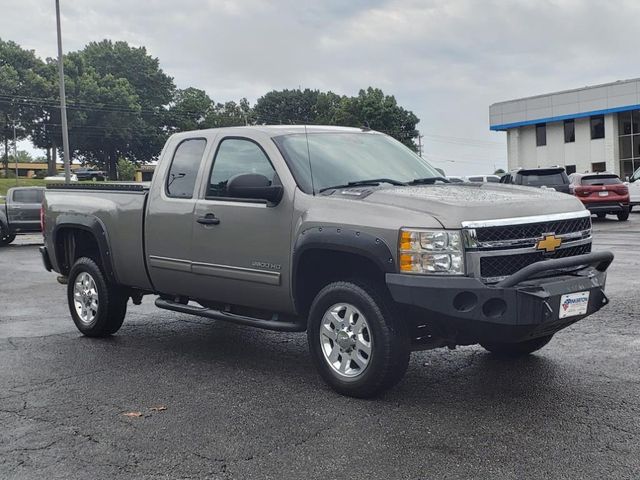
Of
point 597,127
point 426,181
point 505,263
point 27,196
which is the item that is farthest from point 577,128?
point 505,263

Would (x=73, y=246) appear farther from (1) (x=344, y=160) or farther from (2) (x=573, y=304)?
(2) (x=573, y=304)

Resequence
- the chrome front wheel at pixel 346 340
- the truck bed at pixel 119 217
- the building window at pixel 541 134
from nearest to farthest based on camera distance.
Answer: the chrome front wheel at pixel 346 340 → the truck bed at pixel 119 217 → the building window at pixel 541 134

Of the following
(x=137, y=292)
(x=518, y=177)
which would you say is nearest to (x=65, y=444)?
(x=137, y=292)

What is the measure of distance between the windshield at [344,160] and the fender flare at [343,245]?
0.44m

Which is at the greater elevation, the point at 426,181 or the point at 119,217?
the point at 426,181

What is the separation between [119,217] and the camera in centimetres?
679

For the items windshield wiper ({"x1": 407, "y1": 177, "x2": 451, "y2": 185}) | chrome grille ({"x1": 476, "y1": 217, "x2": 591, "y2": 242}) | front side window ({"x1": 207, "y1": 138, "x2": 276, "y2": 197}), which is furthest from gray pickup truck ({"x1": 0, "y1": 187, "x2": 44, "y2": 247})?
chrome grille ({"x1": 476, "y1": 217, "x2": 591, "y2": 242})

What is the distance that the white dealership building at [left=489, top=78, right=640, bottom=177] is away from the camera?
45.0m

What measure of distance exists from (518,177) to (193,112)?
66205 millimetres

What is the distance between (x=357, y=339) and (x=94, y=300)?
3479 millimetres

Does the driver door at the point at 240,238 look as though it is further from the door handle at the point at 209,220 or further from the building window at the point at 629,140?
the building window at the point at 629,140

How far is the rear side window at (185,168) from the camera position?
6223 millimetres

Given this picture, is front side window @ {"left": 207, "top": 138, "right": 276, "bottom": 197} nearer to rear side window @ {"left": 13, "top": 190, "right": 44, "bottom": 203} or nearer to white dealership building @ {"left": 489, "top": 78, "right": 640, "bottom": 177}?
rear side window @ {"left": 13, "top": 190, "right": 44, "bottom": 203}

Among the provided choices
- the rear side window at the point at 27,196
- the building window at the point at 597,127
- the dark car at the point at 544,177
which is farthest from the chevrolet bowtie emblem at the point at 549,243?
the building window at the point at 597,127
